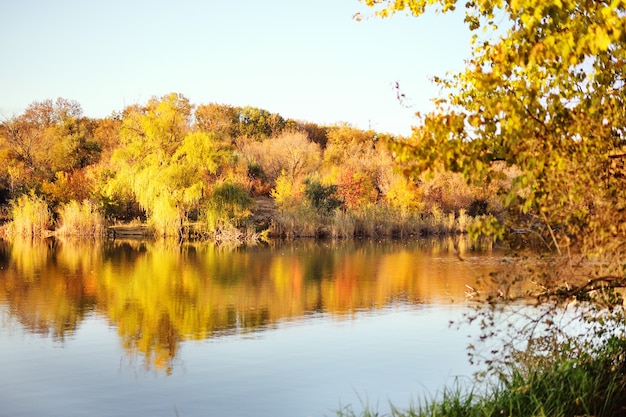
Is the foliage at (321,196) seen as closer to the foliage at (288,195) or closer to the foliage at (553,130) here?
the foliage at (288,195)

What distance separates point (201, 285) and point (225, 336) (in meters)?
6.10

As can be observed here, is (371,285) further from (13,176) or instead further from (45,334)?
(13,176)

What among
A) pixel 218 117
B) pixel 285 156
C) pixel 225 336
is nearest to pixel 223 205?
pixel 225 336

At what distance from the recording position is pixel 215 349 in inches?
448

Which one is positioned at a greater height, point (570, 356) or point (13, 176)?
point (13, 176)

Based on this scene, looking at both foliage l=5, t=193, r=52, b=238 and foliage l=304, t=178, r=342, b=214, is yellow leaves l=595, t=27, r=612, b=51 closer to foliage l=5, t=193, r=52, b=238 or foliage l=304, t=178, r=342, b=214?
foliage l=5, t=193, r=52, b=238

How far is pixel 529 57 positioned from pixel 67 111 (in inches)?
2258

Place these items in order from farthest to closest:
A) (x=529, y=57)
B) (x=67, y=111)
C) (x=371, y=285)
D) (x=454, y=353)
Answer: (x=67, y=111) < (x=371, y=285) < (x=454, y=353) < (x=529, y=57)

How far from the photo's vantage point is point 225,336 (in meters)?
12.3

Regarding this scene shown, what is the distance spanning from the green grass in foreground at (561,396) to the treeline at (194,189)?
24834mm

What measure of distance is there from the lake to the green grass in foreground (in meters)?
1.04

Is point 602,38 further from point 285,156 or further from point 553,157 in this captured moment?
point 285,156

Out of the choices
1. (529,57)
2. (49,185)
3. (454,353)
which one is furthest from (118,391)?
(49,185)

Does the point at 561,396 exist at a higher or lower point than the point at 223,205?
lower
